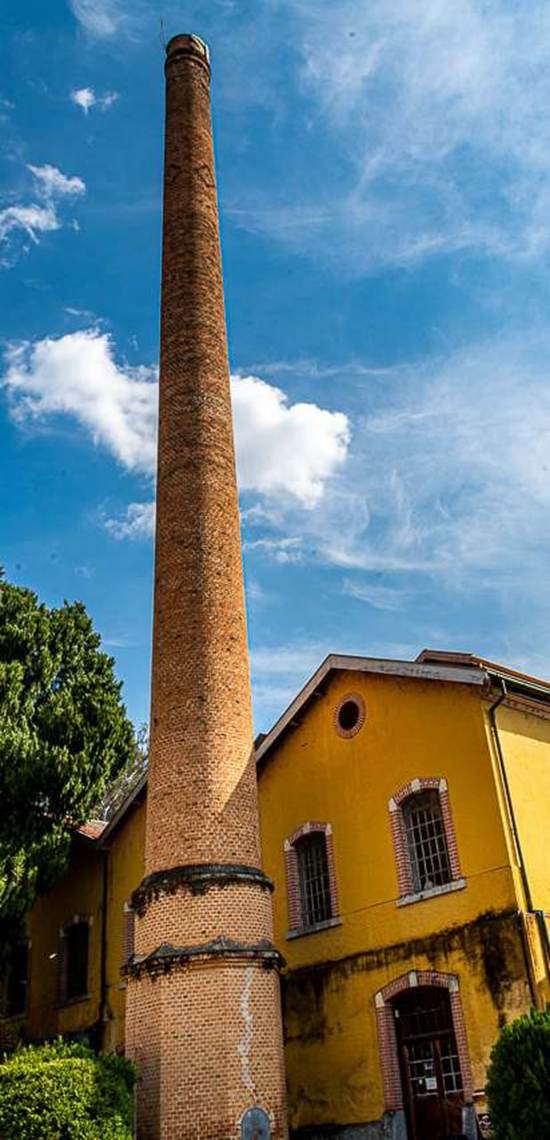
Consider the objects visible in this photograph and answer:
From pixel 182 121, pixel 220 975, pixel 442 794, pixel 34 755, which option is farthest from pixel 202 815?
pixel 182 121

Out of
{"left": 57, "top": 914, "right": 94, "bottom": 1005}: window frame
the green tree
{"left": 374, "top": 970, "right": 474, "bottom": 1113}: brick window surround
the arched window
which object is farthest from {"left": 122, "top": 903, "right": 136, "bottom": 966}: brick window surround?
the arched window

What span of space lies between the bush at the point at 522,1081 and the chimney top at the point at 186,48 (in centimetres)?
2044

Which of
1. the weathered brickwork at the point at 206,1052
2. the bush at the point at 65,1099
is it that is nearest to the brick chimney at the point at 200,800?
the weathered brickwork at the point at 206,1052

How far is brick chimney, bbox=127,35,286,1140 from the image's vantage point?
13188 millimetres

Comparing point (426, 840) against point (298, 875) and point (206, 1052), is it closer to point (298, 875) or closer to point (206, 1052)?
point (298, 875)

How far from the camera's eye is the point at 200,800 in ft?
48.4

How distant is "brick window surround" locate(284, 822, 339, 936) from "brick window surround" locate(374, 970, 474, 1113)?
6.07 ft

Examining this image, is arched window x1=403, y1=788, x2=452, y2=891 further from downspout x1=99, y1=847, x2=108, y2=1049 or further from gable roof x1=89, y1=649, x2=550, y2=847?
downspout x1=99, y1=847, x2=108, y2=1049

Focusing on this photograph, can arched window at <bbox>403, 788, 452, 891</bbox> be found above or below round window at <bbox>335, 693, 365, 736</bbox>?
below

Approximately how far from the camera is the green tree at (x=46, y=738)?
19.4m

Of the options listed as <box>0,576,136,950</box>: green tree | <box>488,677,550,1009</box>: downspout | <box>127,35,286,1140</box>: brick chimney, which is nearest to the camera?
<box>127,35,286,1140</box>: brick chimney

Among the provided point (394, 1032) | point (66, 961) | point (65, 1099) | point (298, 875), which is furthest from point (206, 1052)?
point (66, 961)

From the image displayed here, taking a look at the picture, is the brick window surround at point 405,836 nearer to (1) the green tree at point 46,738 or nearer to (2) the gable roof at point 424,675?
(2) the gable roof at point 424,675

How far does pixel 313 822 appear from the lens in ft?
60.2
